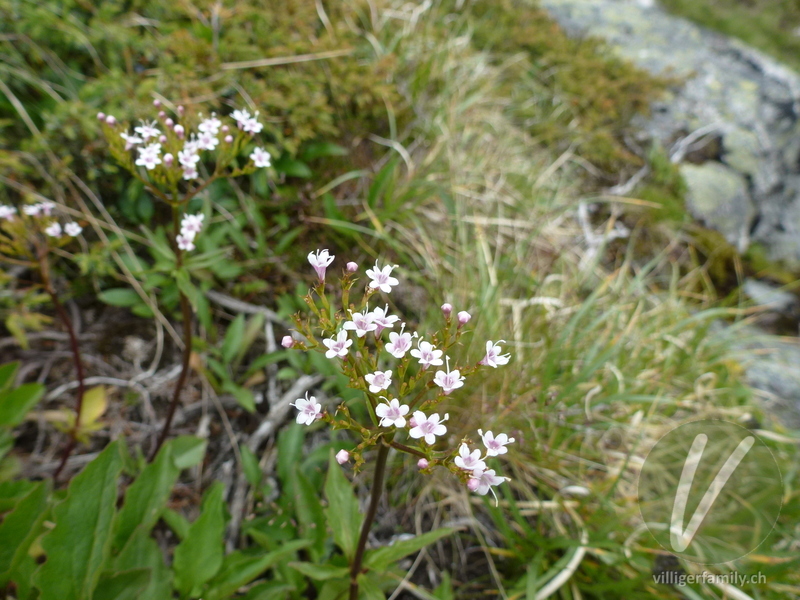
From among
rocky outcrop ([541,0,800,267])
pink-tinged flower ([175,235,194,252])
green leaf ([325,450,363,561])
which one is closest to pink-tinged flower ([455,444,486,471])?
green leaf ([325,450,363,561])

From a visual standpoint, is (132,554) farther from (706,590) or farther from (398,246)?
(706,590)

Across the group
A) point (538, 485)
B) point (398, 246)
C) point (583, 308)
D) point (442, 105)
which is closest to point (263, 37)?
point (442, 105)

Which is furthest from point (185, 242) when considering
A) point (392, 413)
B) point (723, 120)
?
point (723, 120)

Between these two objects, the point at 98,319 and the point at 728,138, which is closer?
the point at 98,319

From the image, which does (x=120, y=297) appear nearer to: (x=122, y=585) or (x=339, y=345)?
(x=122, y=585)

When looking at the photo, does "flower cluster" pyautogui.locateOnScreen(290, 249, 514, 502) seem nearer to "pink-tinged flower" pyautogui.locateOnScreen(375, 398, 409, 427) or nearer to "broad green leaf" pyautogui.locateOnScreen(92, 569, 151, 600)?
"pink-tinged flower" pyautogui.locateOnScreen(375, 398, 409, 427)

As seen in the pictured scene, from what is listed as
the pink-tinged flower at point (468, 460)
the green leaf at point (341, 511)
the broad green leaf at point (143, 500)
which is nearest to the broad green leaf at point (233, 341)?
the broad green leaf at point (143, 500)
